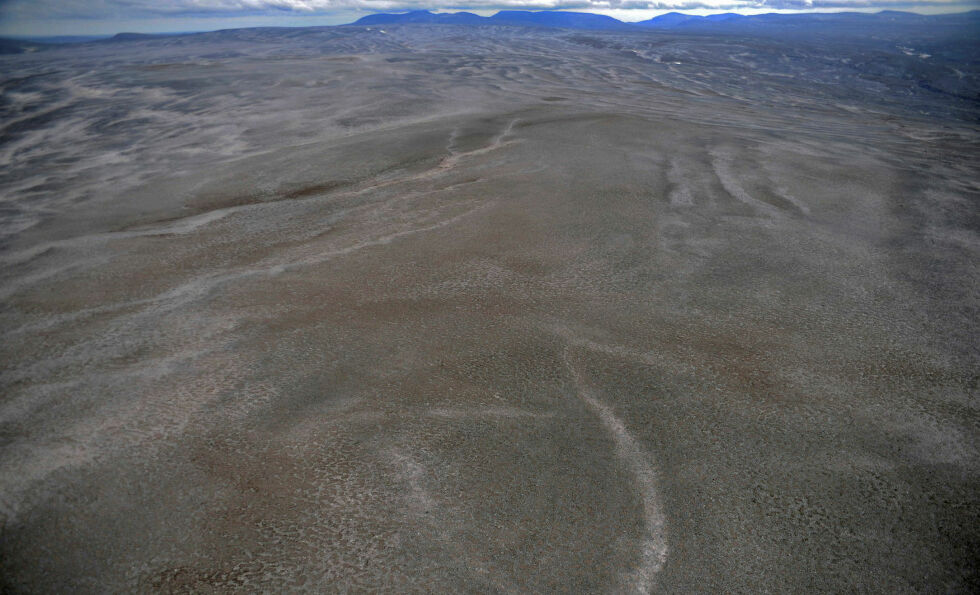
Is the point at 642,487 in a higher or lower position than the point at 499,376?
lower

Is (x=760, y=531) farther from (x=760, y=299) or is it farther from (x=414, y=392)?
(x=760, y=299)

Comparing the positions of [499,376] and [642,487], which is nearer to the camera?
[642,487]

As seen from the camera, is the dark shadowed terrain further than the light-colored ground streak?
Yes

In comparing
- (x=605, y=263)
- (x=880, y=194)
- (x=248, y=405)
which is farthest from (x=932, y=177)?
(x=248, y=405)

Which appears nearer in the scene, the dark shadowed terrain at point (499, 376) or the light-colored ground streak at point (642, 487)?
the light-colored ground streak at point (642, 487)
